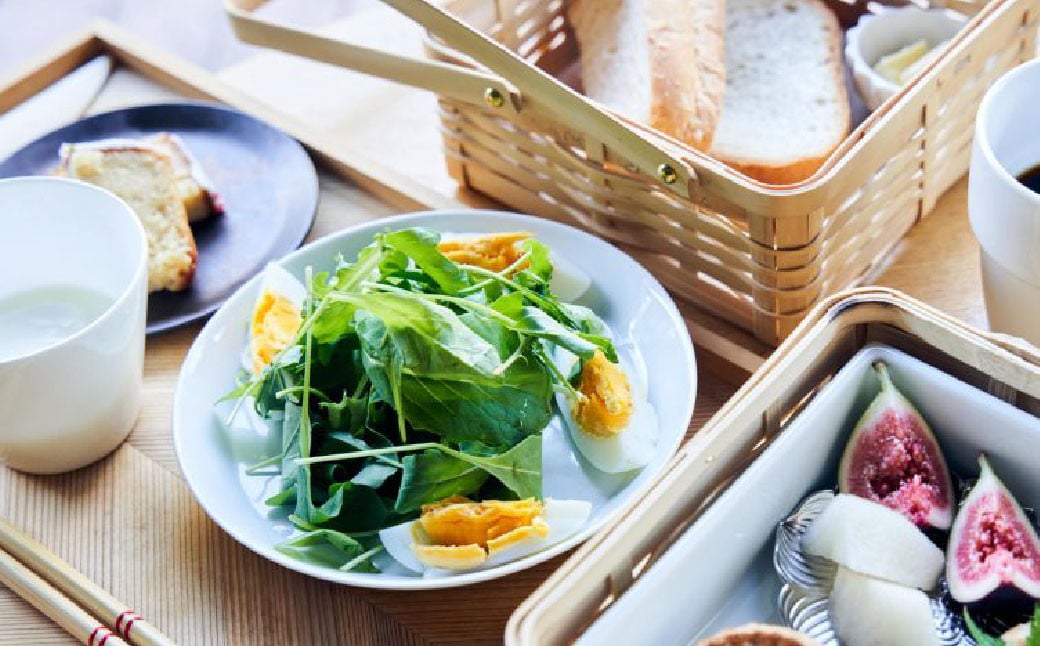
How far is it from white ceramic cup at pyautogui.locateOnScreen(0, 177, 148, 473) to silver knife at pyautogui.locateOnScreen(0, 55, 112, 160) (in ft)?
1.10

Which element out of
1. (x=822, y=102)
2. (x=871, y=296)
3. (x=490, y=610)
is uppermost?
(x=871, y=296)

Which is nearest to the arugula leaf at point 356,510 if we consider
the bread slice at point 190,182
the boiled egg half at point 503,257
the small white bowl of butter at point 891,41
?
the boiled egg half at point 503,257

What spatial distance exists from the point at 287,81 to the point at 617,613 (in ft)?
3.62

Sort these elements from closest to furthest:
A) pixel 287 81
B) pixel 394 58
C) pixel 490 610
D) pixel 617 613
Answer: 1. pixel 617 613
2. pixel 490 610
3. pixel 394 58
4. pixel 287 81

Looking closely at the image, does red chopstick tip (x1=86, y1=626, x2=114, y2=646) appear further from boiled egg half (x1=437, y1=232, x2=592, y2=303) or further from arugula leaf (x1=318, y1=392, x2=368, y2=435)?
boiled egg half (x1=437, y1=232, x2=592, y2=303)

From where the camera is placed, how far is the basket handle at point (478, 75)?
3.57 ft

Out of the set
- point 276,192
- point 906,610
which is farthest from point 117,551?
point 906,610

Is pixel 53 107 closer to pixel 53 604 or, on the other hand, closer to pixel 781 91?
pixel 53 604

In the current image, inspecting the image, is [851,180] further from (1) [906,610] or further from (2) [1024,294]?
(1) [906,610]

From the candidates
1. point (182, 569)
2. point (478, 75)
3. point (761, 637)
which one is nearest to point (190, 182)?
point (478, 75)

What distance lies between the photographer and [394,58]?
1229 millimetres

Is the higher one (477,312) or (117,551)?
(477,312)

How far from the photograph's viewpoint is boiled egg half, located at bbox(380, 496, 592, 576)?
0.92 metres

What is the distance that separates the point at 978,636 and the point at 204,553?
0.63m
